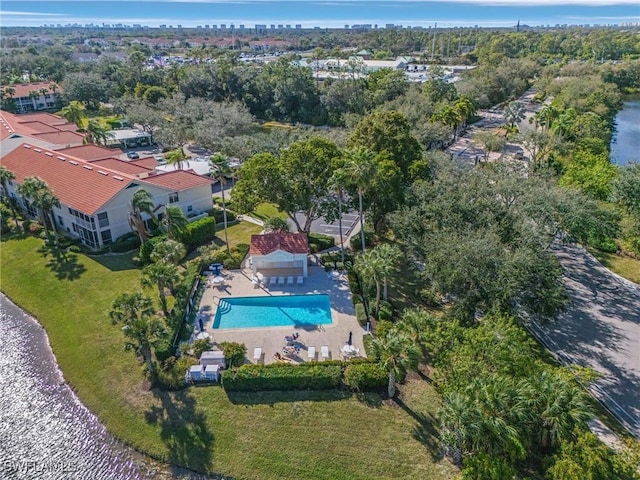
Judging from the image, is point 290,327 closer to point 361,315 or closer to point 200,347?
point 361,315

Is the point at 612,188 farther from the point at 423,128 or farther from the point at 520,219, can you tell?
the point at 423,128

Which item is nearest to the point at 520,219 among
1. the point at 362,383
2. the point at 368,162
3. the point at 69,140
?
the point at 368,162

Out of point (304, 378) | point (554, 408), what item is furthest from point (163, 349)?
point (554, 408)

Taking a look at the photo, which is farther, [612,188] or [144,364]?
[612,188]

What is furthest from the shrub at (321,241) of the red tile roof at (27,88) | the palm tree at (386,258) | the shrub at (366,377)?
the red tile roof at (27,88)

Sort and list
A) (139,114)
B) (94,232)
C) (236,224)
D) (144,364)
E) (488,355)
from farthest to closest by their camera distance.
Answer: (139,114) < (236,224) < (94,232) < (144,364) < (488,355)

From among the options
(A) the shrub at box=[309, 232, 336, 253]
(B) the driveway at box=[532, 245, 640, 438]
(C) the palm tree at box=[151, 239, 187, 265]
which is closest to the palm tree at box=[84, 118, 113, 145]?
(C) the palm tree at box=[151, 239, 187, 265]
